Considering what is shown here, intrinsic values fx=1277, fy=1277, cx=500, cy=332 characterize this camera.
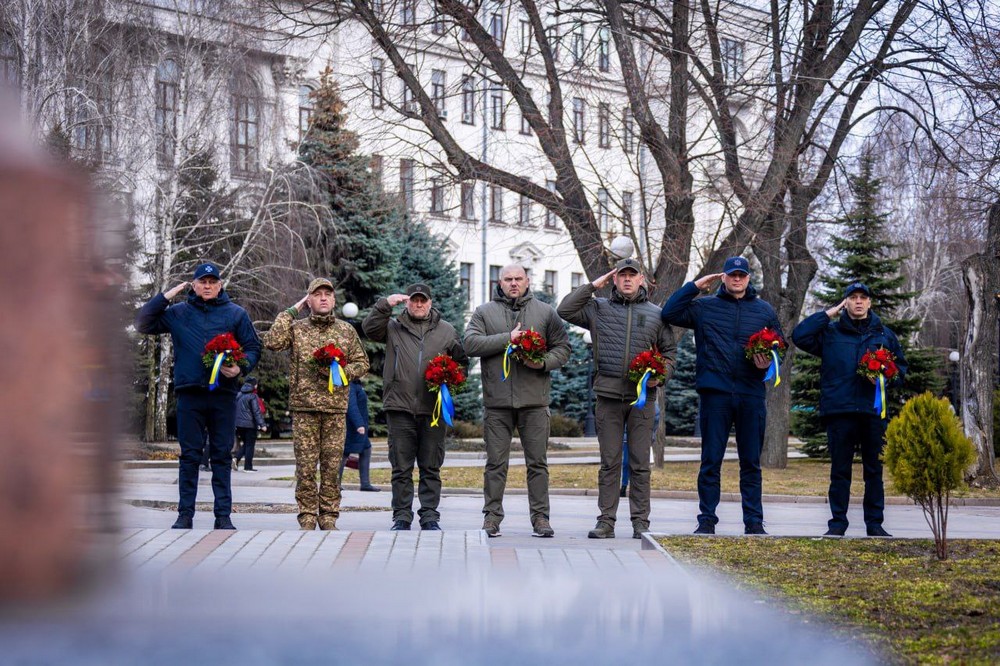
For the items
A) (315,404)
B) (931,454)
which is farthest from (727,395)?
(315,404)

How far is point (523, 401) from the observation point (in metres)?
10.5

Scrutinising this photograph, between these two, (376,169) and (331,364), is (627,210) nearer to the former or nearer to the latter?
(376,169)

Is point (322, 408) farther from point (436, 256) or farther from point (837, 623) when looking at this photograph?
point (436, 256)

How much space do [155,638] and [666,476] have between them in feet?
55.6

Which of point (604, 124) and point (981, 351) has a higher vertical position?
point (604, 124)

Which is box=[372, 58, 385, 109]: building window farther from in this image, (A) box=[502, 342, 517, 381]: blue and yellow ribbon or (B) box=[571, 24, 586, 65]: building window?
(A) box=[502, 342, 517, 381]: blue and yellow ribbon

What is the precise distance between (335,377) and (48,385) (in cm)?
624

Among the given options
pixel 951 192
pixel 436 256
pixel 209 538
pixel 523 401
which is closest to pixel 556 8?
pixel 951 192

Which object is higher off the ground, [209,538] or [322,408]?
[322,408]

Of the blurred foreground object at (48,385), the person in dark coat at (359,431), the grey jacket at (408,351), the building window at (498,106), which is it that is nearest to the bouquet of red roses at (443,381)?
the grey jacket at (408,351)

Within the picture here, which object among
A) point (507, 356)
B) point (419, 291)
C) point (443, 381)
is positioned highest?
point (419, 291)

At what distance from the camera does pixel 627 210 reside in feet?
72.8

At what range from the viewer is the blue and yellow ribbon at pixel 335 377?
34.7 feet

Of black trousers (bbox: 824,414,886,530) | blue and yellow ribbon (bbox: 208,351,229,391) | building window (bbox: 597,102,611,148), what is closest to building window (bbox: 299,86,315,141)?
building window (bbox: 597,102,611,148)
